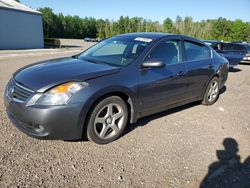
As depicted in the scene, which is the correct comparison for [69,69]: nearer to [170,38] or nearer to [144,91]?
[144,91]

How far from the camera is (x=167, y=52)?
4.59m

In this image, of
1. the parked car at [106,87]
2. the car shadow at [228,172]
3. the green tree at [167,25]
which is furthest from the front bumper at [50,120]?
the green tree at [167,25]

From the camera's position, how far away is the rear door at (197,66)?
16.4 feet

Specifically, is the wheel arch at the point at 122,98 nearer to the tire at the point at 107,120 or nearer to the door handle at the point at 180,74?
the tire at the point at 107,120

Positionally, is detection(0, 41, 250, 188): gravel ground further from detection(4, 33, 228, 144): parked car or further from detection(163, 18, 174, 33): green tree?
detection(163, 18, 174, 33): green tree

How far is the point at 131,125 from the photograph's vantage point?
447cm

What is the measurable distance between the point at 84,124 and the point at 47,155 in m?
0.63

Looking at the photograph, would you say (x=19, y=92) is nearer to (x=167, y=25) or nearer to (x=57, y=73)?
(x=57, y=73)

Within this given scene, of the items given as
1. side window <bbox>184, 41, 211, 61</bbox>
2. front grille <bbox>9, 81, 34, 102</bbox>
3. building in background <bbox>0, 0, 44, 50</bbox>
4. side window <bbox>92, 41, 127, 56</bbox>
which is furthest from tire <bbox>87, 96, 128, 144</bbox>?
building in background <bbox>0, 0, 44, 50</bbox>

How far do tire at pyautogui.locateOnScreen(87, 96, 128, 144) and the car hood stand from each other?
0.43 metres

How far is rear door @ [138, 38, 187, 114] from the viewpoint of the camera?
4.06 meters

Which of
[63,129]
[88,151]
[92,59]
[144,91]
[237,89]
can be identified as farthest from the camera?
[237,89]

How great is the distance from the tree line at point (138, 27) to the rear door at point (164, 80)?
52074 millimetres

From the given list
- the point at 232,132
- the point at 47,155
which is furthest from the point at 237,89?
the point at 47,155
